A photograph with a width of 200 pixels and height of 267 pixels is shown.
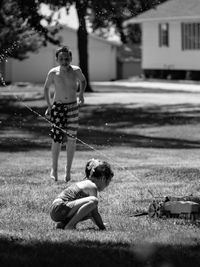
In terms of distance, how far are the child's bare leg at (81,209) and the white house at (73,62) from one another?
56764 millimetres

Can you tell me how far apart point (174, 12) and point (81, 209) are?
43.4m

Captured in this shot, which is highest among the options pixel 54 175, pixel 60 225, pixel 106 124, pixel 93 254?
pixel 93 254

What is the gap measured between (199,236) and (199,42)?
42315mm

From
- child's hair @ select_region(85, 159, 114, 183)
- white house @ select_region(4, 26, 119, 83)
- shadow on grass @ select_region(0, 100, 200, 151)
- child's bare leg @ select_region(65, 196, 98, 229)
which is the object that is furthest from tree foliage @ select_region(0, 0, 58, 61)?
child's bare leg @ select_region(65, 196, 98, 229)

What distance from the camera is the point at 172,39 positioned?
167 ft

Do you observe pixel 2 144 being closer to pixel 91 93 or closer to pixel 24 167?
pixel 24 167

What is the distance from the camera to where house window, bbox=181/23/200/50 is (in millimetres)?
49188

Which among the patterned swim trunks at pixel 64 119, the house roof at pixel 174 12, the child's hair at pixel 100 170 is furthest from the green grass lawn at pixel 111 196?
the house roof at pixel 174 12

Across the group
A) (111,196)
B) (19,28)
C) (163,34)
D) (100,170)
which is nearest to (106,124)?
(111,196)

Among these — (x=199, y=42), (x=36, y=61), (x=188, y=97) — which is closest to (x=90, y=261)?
(x=188, y=97)

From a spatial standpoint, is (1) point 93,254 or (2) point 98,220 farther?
(2) point 98,220

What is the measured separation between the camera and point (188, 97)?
34125 millimetres

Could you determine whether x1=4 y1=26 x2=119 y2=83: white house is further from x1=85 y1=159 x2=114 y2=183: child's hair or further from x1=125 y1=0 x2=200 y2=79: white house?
x1=85 y1=159 x2=114 y2=183: child's hair

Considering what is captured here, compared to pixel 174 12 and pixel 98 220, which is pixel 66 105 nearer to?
pixel 98 220
